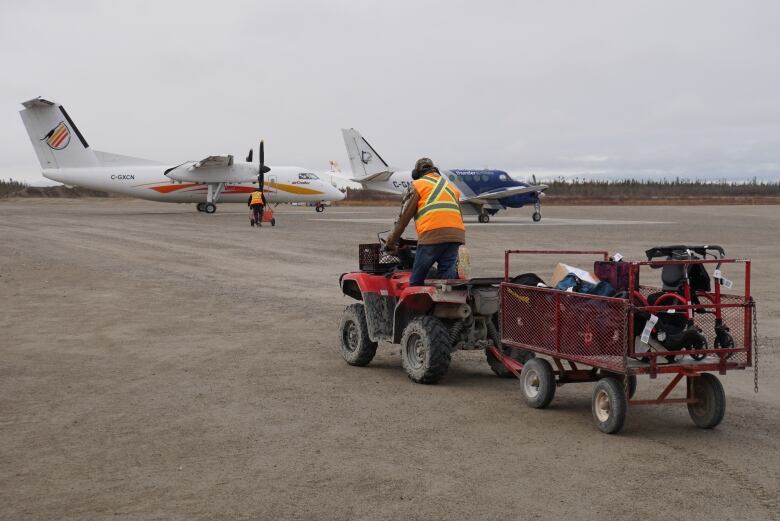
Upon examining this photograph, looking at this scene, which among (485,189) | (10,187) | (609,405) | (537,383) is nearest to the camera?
(609,405)

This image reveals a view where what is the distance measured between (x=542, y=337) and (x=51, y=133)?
4353 cm

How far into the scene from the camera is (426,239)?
350 inches

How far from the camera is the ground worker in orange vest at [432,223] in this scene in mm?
8891

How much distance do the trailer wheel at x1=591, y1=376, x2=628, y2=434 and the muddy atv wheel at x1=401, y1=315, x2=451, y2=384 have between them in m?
1.79

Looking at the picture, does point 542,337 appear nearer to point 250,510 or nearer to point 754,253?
point 250,510

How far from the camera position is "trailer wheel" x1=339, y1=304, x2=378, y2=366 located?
9680 millimetres

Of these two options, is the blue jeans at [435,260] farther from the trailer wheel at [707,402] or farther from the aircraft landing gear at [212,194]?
the aircraft landing gear at [212,194]

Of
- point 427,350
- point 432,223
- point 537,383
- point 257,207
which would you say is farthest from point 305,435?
point 257,207

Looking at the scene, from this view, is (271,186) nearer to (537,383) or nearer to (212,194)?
(212,194)

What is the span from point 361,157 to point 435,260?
4013 centimetres

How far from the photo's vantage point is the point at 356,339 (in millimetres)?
9891

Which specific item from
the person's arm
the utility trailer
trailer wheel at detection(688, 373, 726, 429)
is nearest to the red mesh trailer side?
the utility trailer

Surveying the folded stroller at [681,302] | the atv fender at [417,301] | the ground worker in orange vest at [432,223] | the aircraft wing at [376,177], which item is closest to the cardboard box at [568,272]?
the folded stroller at [681,302]

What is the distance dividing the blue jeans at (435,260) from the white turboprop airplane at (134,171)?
3712 cm
